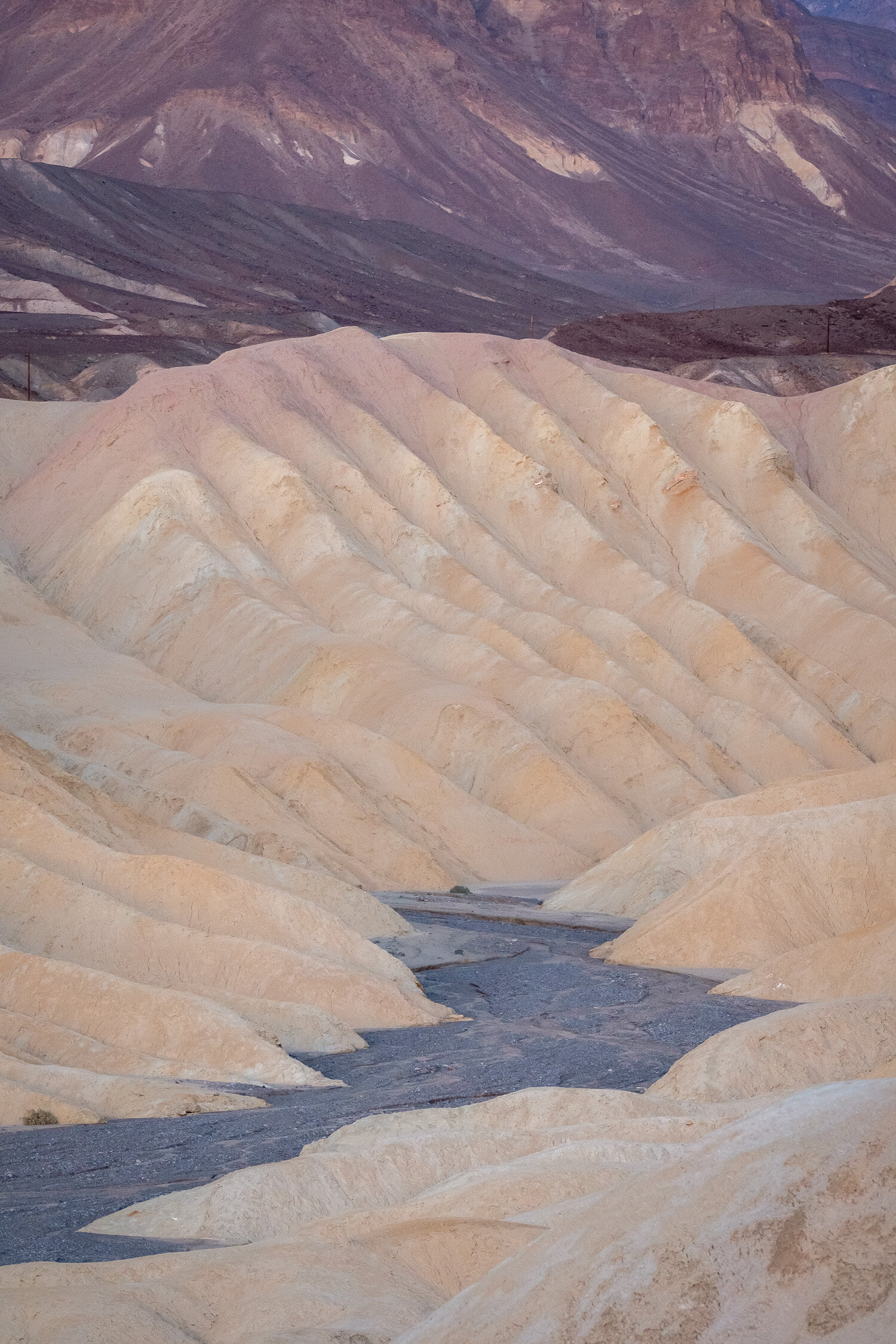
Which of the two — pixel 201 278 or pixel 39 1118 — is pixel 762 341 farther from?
pixel 39 1118

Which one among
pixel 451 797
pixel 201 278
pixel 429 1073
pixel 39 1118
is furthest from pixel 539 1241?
pixel 201 278

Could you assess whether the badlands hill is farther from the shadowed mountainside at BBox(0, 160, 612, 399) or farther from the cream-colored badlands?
the cream-colored badlands

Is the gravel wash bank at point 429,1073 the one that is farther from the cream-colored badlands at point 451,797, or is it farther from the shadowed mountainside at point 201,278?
the shadowed mountainside at point 201,278

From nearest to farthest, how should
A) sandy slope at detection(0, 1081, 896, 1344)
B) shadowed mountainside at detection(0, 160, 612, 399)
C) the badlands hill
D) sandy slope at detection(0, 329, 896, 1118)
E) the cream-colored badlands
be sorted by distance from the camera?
sandy slope at detection(0, 1081, 896, 1344) < the cream-colored badlands < sandy slope at detection(0, 329, 896, 1118) < shadowed mountainside at detection(0, 160, 612, 399) < the badlands hill

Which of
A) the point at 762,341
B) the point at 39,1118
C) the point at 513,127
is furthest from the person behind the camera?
the point at 513,127

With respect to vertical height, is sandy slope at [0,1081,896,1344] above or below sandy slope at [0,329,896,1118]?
above

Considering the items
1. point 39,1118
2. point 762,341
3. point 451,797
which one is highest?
point 762,341

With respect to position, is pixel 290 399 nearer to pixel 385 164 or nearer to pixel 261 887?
pixel 261 887

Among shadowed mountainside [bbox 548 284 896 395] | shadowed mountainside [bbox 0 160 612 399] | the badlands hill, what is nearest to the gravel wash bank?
shadowed mountainside [bbox 548 284 896 395]
